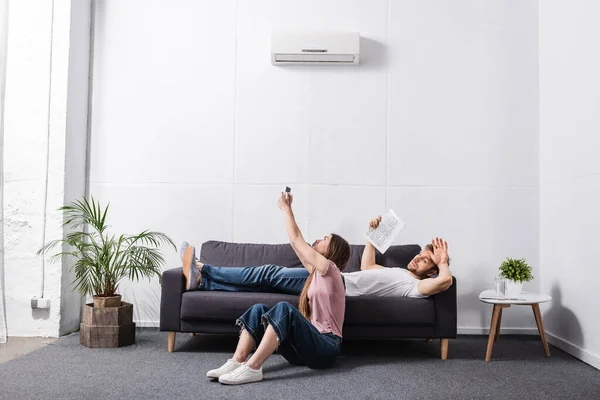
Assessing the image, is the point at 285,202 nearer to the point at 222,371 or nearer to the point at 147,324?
the point at 222,371

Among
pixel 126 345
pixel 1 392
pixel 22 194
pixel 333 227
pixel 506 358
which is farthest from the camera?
pixel 333 227

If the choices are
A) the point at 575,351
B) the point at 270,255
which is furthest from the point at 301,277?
the point at 575,351

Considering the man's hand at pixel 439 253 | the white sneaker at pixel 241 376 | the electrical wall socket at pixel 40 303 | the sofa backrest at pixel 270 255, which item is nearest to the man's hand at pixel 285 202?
the sofa backrest at pixel 270 255

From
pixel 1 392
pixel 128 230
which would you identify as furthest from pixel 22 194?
pixel 1 392

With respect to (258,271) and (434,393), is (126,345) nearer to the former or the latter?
(258,271)

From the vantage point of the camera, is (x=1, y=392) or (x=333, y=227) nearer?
(x=1, y=392)

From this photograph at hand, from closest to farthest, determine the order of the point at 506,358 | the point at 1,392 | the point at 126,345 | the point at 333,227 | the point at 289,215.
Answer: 1. the point at 1,392
2. the point at 289,215
3. the point at 506,358
4. the point at 126,345
5. the point at 333,227

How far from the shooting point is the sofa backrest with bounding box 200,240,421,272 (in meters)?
4.10

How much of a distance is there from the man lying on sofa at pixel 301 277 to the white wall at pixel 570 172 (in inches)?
39.1

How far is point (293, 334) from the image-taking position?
9.77 ft

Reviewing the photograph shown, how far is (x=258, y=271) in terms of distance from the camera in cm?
371

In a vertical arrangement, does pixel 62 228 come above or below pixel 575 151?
below

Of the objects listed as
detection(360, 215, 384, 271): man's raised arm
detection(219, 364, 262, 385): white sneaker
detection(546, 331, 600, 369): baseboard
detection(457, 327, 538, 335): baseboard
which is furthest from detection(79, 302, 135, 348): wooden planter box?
detection(546, 331, 600, 369): baseboard

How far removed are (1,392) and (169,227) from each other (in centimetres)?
206
